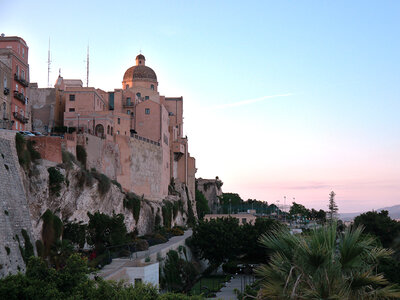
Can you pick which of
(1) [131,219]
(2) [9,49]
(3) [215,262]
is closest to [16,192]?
(2) [9,49]

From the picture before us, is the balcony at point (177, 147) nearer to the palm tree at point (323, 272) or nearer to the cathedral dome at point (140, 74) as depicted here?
the cathedral dome at point (140, 74)

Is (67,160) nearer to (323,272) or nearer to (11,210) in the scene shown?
(11,210)

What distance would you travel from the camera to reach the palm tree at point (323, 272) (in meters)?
9.30

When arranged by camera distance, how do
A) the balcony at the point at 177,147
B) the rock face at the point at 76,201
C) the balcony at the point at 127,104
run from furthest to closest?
the balcony at the point at 177,147, the balcony at the point at 127,104, the rock face at the point at 76,201

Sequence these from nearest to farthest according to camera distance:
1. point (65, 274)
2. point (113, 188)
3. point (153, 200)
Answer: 1. point (65, 274)
2. point (113, 188)
3. point (153, 200)

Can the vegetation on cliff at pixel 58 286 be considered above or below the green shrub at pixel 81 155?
below

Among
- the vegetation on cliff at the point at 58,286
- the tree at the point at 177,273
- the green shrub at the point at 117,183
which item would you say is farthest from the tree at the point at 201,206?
→ the vegetation on cliff at the point at 58,286

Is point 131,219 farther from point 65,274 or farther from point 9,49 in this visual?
point 65,274

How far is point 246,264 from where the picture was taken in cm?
4772

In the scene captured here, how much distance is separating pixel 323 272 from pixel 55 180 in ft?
85.5

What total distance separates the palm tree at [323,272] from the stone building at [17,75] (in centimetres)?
3547

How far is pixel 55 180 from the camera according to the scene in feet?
107

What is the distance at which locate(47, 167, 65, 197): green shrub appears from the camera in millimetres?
32312

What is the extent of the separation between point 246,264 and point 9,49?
29.7 metres
